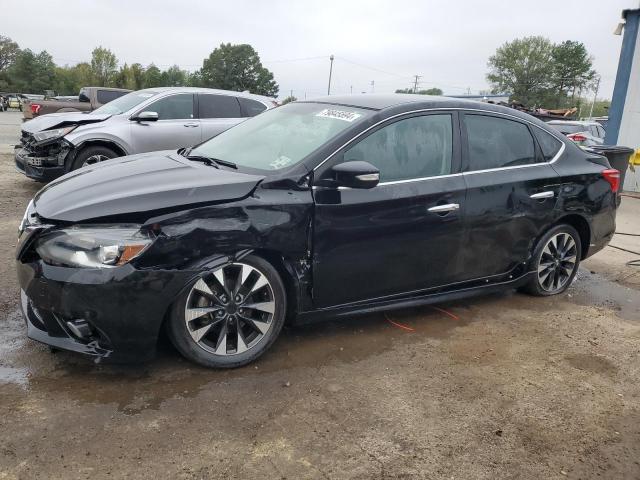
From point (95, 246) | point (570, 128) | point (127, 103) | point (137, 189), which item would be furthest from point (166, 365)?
point (570, 128)

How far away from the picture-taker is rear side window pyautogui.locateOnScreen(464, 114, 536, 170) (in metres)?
4.16

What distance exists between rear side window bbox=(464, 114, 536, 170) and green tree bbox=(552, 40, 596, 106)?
89.7 meters

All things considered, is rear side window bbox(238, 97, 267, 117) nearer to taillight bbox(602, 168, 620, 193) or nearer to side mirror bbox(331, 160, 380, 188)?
taillight bbox(602, 168, 620, 193)

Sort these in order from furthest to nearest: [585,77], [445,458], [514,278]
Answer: [585,77] < [514,278] < [445,458]

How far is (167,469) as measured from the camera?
2.39 m

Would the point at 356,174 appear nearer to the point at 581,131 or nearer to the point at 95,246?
the point at 95,246

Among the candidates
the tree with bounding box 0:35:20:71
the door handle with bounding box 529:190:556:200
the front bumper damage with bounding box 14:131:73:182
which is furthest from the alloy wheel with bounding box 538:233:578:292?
the tree with bounding box 0:35:20:71

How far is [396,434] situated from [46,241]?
210 centimetres

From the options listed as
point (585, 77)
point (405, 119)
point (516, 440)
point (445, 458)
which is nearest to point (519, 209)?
point (405, 119)

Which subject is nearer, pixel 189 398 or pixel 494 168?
pixel 189 398

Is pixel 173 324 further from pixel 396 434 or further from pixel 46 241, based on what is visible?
pixel 396 434

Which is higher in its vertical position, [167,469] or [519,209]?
[519,209]

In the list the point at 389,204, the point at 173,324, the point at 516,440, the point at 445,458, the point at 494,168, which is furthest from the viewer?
the point at 494,168

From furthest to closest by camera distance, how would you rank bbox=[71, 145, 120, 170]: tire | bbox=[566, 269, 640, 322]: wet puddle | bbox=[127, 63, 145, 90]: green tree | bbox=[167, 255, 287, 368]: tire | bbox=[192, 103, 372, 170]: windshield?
bbox=[127, 63, 145, 90]: green tree, bbox=[71, 145, 120, 170]: tire, bbox=[566, 269, 640, 322]: wet puddle, bbox=[192, 103, 372, 170]: windshield, bbox=[167, 255, 287, 368]: tire
